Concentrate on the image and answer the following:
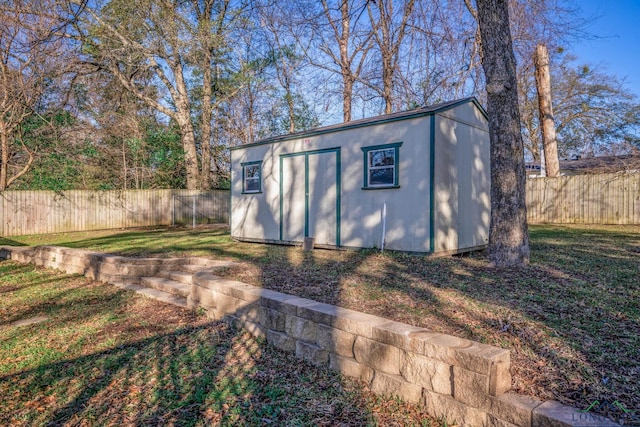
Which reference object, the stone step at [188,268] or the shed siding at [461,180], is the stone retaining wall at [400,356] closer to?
the stone step at [188,268]

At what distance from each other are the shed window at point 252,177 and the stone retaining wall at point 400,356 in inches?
233

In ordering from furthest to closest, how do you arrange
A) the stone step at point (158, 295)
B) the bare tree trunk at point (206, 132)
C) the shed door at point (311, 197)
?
the bare tree trunk at point (206, 132) < the shed door at point (311, 197) < the stone step at point (158, 295)

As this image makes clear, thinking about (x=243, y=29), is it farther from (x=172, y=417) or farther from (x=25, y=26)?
(x=172, y=417)

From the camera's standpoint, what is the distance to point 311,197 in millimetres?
8656

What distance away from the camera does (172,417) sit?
249 centimetres

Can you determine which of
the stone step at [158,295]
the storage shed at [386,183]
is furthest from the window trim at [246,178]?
the stone step at [158,295]

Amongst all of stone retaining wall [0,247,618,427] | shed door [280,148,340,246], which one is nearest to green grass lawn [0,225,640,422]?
stone retaining wall [0,247,618,427]

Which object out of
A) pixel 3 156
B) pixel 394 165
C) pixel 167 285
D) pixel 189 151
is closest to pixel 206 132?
pixel 189 151

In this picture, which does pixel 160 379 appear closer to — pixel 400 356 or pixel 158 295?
pixel 400 356

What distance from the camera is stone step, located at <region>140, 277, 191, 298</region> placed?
16.6ft

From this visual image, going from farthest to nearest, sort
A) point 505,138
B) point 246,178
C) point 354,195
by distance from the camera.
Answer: point 246,178
point 354,195
point 505,138

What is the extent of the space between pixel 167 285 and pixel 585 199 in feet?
45.7

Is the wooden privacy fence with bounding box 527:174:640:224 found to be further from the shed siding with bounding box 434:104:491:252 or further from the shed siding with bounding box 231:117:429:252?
the shed siding with bounding box 231:117:429:252

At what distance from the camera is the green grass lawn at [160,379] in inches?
97.5
